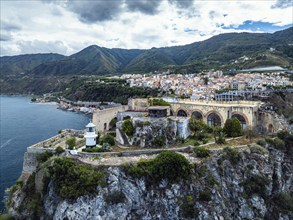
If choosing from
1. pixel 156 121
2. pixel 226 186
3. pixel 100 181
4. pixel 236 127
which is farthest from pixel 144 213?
pixel 236 127

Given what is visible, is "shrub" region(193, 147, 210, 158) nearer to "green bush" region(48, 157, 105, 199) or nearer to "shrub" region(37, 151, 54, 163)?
"green bush" region(48, 157, 105, 199)

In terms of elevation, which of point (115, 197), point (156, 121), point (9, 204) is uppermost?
point (156, 121)

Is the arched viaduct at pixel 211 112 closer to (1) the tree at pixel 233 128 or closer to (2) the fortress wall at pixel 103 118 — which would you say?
(2) the fortress wall at pixel 103 118

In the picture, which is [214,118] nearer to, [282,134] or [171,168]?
[282,134]

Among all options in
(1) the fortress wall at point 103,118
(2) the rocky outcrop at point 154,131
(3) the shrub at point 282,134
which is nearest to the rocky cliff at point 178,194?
(3) the shrub at point 282,134

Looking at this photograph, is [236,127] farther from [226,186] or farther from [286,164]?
[226,186]

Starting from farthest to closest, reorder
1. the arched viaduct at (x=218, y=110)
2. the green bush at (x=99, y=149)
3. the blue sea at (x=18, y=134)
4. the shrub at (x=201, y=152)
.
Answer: the blue sea at (x=18, y=134), the arched viaduct at (x=218, y=110), the green bush at (x=99, y=149), the shrub at (x=201, y=152)
